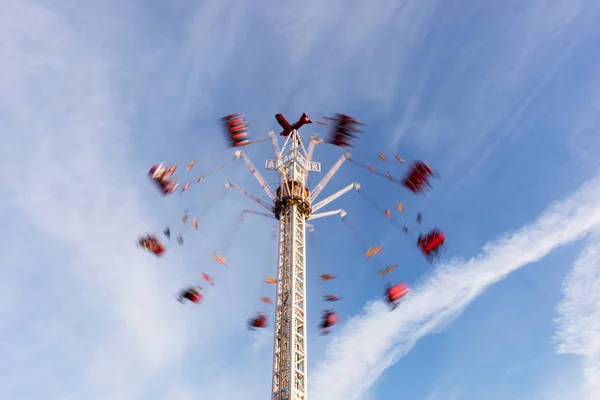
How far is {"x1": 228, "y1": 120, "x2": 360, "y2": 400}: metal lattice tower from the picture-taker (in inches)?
1964

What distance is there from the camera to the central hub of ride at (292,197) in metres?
61.0

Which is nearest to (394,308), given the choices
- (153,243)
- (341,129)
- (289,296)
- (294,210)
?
(289,296)

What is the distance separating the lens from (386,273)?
57750mm

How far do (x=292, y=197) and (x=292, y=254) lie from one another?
7.39 metres

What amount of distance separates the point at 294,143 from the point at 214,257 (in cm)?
1624

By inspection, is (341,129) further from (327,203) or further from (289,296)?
(289,296)

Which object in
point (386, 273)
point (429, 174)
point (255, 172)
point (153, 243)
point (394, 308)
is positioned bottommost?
point (394, 308)

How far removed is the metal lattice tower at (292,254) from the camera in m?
49.9

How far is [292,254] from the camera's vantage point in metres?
56.3

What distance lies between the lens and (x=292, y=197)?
200ft

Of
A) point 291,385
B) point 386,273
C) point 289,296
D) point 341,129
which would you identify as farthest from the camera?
point 341,129

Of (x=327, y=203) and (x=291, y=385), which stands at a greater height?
(x=327, y=203)

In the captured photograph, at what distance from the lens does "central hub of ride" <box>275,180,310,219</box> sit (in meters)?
61.0

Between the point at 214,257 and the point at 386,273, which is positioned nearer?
the point at 386,273
